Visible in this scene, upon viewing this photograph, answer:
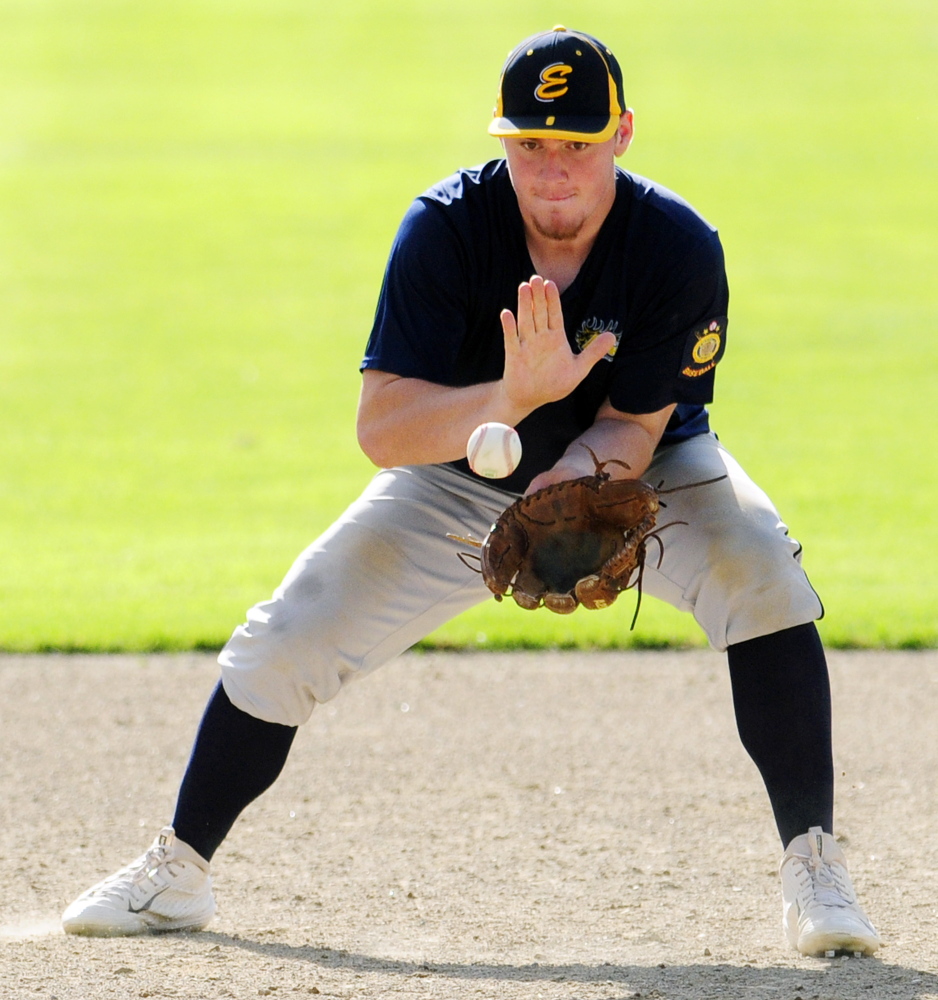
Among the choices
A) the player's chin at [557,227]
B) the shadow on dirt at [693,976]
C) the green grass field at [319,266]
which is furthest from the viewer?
the green grass field at [319,266]

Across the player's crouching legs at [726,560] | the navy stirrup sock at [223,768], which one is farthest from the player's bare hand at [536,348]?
the navy stirrup sock at [223,768]

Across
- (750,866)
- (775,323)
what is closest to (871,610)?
(750,866)

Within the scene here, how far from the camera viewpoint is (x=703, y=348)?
3281 millimetres

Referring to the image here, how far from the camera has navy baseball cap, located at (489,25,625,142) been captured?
121 inches

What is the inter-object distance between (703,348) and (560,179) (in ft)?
1.62

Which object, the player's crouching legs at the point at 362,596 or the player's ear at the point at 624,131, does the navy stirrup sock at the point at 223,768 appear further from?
the player's ear at the point at 624,131

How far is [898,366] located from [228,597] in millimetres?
7361

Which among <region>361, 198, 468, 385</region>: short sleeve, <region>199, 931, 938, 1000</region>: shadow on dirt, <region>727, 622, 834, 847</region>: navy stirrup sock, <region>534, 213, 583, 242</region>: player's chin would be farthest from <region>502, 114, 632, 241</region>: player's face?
<region>199, 931, 938, 1000</region>: shadow on dirt

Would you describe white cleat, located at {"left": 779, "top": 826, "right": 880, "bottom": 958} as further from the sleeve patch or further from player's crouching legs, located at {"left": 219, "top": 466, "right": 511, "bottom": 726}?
the sleeve patch

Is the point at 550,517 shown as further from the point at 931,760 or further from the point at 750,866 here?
the point at 931,760

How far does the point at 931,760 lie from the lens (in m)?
4.56

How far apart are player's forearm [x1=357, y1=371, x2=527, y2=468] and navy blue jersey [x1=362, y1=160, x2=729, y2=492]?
0.17 feet

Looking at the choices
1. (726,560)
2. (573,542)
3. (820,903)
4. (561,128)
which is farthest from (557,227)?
(820,903)

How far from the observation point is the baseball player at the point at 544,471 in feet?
10.2
